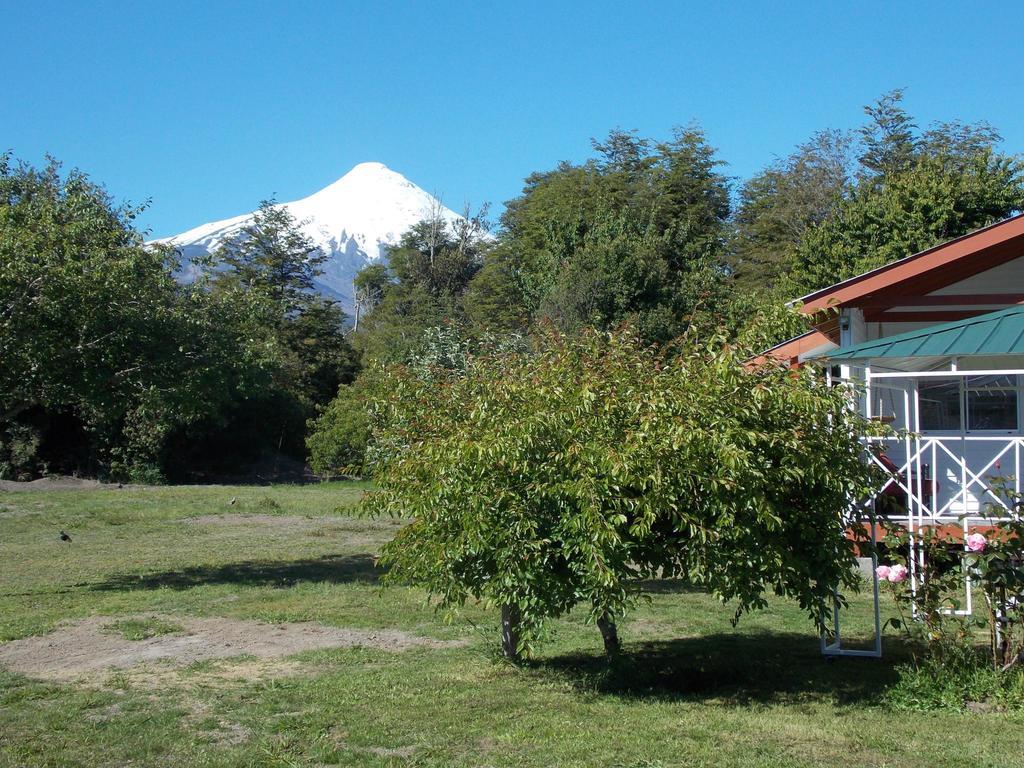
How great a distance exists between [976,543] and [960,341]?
103 inches

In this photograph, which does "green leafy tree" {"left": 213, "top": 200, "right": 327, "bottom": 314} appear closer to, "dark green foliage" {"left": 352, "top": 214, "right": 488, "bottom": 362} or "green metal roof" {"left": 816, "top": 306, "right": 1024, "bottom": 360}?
"dark green foliage" {"left": 352, "top": 214, "right": 488, "bottom": 362}

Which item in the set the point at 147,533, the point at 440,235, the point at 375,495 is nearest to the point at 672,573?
the point at 375,495

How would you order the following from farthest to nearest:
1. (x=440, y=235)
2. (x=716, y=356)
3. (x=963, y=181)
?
(x=440, y=235), (x=963, y=181), (x=716, y=356)

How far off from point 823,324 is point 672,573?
690cm

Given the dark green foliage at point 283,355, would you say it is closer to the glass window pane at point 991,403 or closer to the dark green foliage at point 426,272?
the dark green foliage at point 426,272

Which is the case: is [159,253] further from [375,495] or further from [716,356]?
[716,356]

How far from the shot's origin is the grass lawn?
6059mm

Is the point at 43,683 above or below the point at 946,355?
below

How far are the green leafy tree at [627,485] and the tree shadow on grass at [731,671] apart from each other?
2.50 feet

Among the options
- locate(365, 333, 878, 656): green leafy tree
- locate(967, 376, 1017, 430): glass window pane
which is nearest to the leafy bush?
locate(365, 333, 878, 656): green leafy tree

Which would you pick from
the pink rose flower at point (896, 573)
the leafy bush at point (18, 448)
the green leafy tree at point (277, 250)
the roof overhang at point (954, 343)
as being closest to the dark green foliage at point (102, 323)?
the roof overhang at point (954, 343)

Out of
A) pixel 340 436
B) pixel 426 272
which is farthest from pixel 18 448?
pixel 426 272

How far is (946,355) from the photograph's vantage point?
8680 millimetres

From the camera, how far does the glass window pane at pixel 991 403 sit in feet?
42.4
